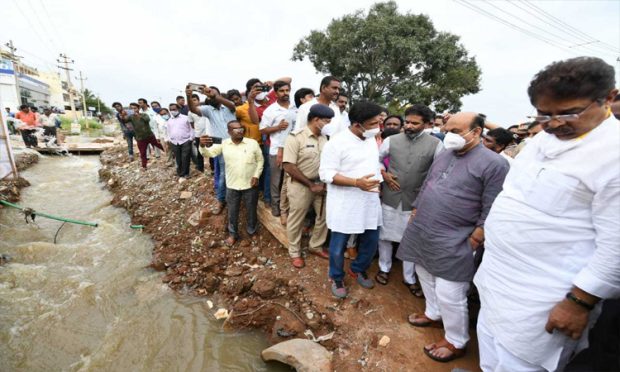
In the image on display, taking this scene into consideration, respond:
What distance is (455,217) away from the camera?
213cm

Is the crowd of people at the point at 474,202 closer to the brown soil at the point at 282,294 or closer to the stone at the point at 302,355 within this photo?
the brown soil at the point at 282,294

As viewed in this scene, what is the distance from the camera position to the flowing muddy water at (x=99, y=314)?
2852 millimetres

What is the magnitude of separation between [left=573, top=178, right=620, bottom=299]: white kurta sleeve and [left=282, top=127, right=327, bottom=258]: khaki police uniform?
2.34 metres

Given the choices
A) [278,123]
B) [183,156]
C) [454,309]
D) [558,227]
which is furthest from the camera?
[183,156]

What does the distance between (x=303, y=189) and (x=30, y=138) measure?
14914 millimetres

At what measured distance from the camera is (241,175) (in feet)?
12.7

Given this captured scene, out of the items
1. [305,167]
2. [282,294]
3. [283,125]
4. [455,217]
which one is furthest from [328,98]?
[282,294]

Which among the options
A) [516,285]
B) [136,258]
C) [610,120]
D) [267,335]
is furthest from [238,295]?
[610,120]

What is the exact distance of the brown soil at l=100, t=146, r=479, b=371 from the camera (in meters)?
2.50

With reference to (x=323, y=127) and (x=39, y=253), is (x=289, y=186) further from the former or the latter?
(x=39, y=253)

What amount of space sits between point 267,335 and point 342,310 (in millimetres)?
918

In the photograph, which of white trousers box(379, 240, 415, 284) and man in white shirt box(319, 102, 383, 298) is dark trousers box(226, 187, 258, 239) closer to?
man in white shirt box(319, 102, 383, 298)

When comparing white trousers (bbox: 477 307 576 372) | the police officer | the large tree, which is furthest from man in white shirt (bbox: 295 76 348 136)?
Answer: the large tree

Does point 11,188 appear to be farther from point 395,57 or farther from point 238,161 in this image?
point 395,57
